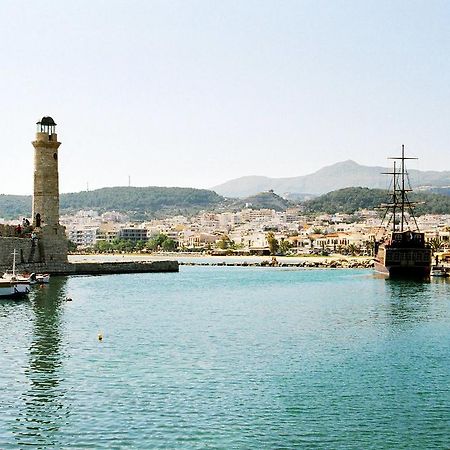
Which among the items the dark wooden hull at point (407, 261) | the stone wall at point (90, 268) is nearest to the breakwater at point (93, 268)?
the stone wall at point (90, 268)

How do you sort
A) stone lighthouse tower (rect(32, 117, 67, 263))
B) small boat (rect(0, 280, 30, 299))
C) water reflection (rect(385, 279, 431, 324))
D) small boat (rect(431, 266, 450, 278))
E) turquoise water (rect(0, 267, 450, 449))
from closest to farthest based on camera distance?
turquoise water (rect(0, 267, 450, 449)) < water reflection (rect(385, 279, 431, 324)) < small boat (rect(0, 280, 30, 299)) < stone lighthouse tower (rect(32, 117, 67, 263)) < small boat (rect(431, 266, 450, 278))

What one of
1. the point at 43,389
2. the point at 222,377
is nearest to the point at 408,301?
the point at 222,377

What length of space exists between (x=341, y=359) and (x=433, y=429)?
932cm

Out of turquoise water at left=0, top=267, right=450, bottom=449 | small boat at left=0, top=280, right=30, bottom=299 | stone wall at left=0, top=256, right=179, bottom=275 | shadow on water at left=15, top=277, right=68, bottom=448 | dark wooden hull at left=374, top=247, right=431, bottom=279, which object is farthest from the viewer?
dark wooden hull at left=374, top=247, right=431, bottom=279

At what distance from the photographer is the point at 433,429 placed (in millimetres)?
20062

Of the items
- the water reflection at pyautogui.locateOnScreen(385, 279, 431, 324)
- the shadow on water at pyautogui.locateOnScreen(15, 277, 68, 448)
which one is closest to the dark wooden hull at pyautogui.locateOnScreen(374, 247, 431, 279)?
the water reflection at pyautogui.locateOnScreen(385, 279, 431, 324)

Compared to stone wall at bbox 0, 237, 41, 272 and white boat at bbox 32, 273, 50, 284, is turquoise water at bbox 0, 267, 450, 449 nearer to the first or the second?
white boat at bbox 32, 273, 50, 284

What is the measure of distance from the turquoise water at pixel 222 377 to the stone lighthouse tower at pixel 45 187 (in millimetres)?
21861

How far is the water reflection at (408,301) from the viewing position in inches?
1740

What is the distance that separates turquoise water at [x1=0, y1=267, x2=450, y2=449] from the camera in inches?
758

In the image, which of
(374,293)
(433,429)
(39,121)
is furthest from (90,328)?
(39,121)

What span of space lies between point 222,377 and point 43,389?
18.7 feet

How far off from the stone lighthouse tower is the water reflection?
29.9m

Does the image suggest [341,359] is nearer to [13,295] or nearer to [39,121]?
[13,295]
